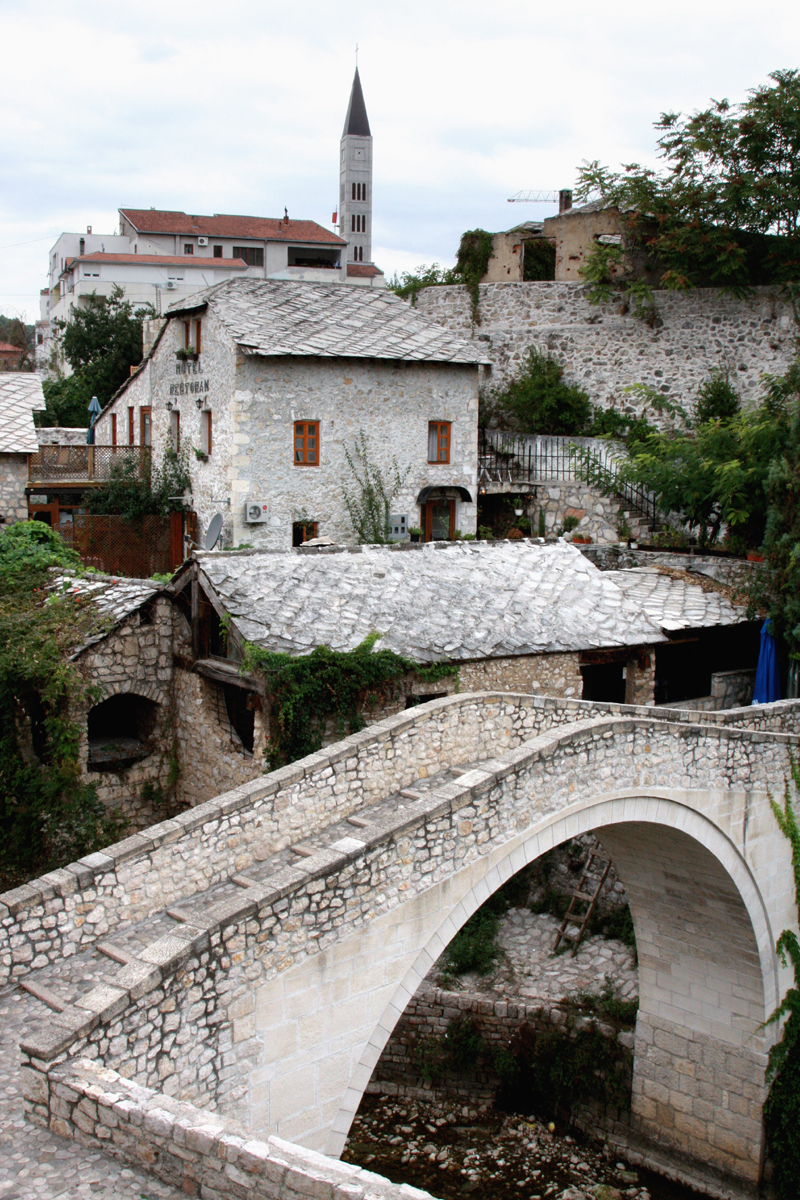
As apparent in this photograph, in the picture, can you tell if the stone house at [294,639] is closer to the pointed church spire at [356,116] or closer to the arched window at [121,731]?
the arched window at [121,731]

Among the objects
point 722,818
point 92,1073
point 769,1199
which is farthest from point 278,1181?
point 769,1199

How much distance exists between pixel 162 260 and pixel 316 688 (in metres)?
36.5

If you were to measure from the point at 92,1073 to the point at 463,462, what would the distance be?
15.6m

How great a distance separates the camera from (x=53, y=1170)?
5020 millimetres

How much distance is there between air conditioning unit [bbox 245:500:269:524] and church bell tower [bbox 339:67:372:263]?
1944 inches

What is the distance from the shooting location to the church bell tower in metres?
63.0

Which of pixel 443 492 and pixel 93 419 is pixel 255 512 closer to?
pixel 443 492

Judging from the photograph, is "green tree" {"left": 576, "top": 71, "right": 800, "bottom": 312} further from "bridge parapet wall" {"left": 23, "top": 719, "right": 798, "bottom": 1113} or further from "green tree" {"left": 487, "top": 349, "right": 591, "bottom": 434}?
"bridge parapet wall" {"left": 23, "top": 719, "right": 798, "bottom": 1113}

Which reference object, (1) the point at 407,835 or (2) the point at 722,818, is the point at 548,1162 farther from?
(1) the point at 407,835

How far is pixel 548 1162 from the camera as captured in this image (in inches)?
479

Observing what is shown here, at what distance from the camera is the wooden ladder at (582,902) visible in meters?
13.7

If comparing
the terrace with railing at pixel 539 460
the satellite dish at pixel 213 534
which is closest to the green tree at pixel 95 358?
the terrace with railing at pixel 539 460

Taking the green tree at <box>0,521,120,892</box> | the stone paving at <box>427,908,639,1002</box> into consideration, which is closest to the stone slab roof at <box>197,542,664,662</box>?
the green tree at <box>0,521,120,892</box>

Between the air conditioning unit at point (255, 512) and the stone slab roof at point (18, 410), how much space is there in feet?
11.8
